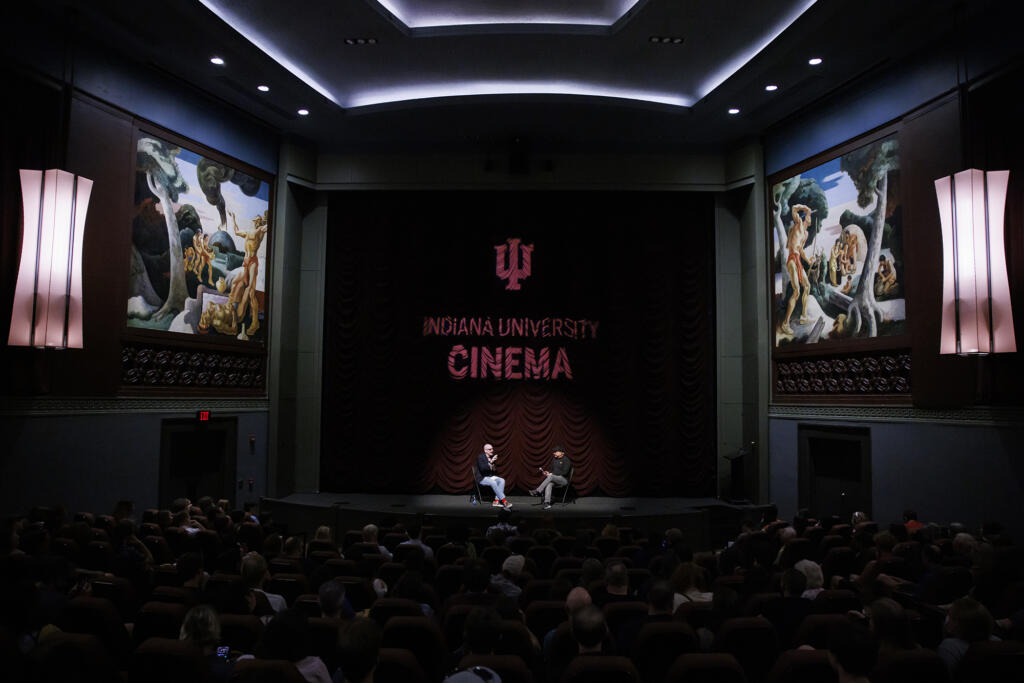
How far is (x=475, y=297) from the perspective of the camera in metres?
16.3

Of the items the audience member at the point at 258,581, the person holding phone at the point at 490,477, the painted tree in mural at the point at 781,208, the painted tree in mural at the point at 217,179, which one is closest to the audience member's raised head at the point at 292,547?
the audience member at the point at 258,581

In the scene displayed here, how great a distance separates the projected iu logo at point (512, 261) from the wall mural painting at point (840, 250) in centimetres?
528

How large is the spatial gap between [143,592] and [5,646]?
109 inches

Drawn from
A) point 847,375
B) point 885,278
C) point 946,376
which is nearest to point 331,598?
point 946,376

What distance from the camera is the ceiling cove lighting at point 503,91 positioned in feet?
45.2

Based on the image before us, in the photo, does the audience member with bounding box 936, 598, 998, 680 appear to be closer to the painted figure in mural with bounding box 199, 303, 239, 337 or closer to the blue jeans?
the blue jeans

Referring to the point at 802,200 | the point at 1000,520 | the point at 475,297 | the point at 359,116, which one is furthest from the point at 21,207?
the point at 1000,520

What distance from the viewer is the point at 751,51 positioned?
12.5 m

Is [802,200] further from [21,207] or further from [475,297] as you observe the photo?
[21,207]

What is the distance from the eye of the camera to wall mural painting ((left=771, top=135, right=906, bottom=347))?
11.7m

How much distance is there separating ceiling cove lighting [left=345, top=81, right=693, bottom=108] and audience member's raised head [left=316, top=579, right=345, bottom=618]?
10965mm

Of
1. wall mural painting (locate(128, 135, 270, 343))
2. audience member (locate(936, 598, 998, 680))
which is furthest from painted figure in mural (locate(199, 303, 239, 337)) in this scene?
audience member (locate(936, 598, 998, 680))

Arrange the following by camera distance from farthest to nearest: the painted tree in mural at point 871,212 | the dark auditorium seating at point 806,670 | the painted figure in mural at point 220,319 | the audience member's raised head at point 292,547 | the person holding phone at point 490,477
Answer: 1. the person holding phone at point 490,477
2. the painted figure in mural at point 220,319
3. the painted tree in mural at point 871,212
4. the audience member's raised head at point 292,547
5. the dark auditorium seating at point 806,670

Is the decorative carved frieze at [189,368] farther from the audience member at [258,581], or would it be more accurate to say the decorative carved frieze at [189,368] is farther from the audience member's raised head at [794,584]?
the audience member's raised head at [794,584]
